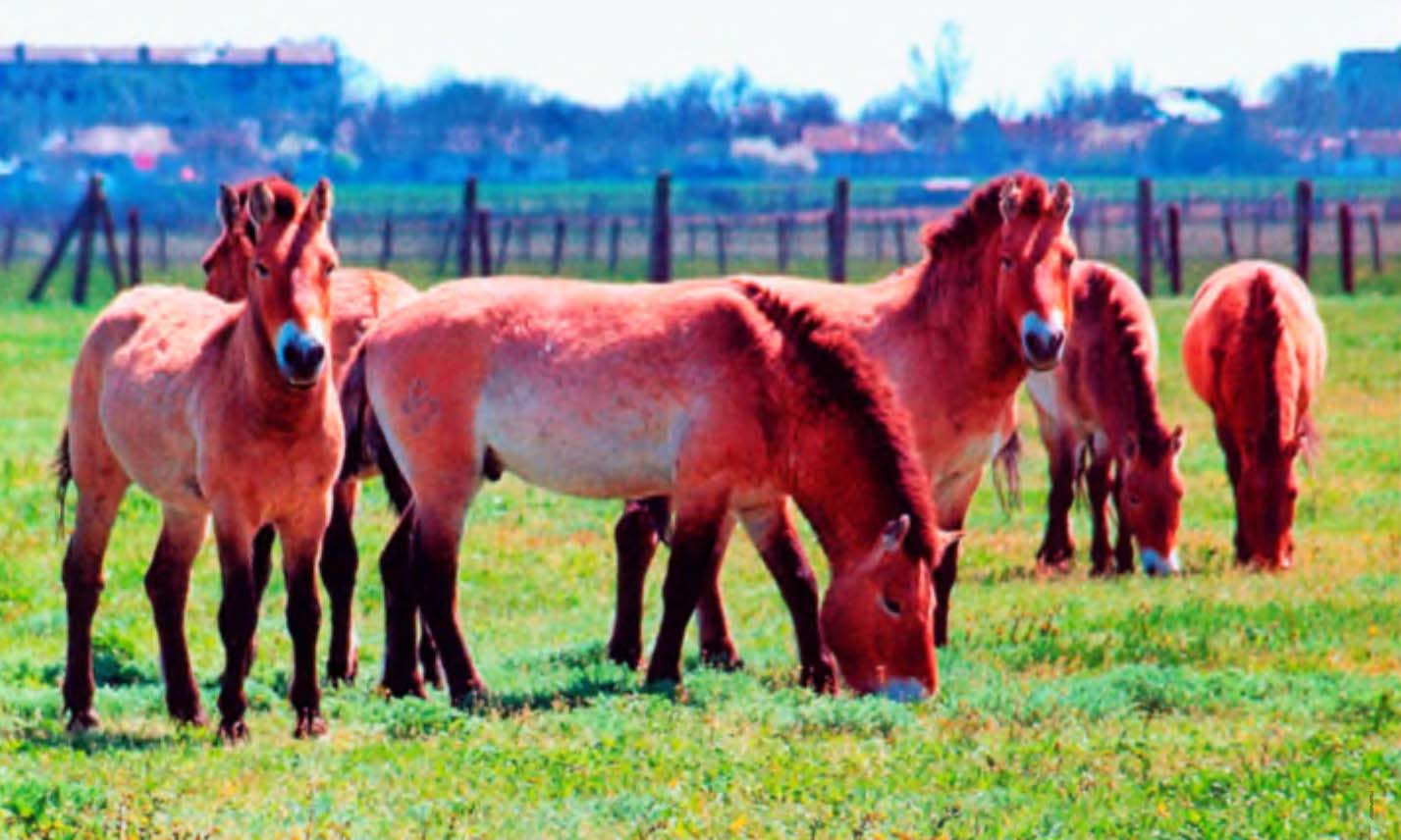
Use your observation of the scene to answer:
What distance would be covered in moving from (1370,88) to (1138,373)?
382 feet

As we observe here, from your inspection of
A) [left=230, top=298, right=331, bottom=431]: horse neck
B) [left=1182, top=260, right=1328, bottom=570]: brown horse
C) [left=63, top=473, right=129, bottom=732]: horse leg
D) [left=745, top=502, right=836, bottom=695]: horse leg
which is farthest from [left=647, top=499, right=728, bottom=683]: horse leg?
[left=1182, top=260, right=1328, bottom=570]: brown horse

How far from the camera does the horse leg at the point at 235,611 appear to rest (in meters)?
9.80

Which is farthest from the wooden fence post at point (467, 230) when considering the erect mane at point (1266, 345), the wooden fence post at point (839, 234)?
the erect mane at point (1266, 345)

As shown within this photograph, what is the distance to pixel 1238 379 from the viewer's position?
52.4 ft

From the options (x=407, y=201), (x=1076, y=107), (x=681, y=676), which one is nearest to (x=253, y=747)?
(x=681, y=676)

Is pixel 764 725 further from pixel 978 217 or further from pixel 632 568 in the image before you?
pixel 978 217

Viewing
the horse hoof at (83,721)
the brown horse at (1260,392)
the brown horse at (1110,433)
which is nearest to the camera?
the horse hoof at (83,721)

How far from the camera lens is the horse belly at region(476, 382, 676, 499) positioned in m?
11.0

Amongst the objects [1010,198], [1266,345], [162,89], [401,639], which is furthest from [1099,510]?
[162,89]

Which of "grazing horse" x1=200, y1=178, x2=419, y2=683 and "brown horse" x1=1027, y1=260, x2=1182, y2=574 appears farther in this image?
"brown horse" x1=1027, y1=260, x2=1182, y2=574

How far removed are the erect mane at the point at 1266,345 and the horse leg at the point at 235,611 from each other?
24.8ft

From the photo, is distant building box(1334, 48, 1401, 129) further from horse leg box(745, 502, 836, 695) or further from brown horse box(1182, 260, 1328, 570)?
horse leg box(745, 502, 836, 695)

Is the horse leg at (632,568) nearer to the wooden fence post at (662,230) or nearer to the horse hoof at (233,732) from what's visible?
the horse hoof at (233,732)

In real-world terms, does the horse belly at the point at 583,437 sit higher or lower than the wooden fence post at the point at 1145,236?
higher
